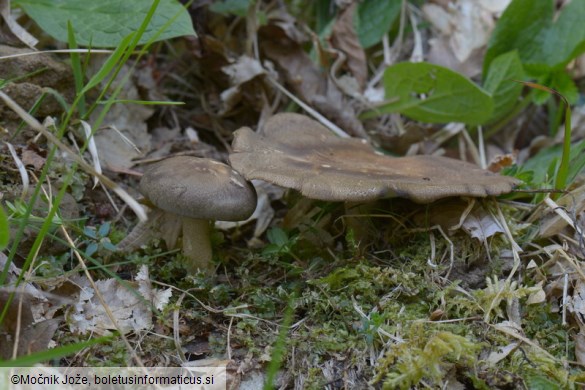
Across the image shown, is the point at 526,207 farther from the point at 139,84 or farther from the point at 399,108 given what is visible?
the point at 139,84

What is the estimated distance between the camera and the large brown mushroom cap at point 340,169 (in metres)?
2.09

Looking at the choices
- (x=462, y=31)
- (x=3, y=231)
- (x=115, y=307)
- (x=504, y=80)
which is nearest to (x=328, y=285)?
(x=115, y=307)

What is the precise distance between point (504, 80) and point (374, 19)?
3.39ft

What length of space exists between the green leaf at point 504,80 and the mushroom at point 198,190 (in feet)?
5.93

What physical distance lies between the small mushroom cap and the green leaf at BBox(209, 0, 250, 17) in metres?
1.54

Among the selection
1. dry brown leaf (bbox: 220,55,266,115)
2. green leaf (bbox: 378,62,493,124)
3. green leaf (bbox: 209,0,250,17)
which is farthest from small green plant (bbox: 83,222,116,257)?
green leaf (bbox: 378,62,493,124)

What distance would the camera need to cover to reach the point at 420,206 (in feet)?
8.13

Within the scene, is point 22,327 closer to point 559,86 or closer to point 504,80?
point 504,80

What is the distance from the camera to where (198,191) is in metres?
2.07

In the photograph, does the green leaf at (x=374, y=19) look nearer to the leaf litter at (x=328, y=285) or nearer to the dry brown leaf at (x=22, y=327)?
the leaf litter at (x=328, y=285)

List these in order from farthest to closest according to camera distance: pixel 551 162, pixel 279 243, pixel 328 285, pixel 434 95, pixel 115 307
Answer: pixel 434 95
pixel 551 162
pixel 279 243
pixel 328 285
pixel 115 307

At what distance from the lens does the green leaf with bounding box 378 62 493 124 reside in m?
3.07

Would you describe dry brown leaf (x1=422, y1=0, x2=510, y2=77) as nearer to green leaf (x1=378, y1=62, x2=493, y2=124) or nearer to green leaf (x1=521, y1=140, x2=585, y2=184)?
green leaf (x1=378, y1=62, x2=493, y2=124)

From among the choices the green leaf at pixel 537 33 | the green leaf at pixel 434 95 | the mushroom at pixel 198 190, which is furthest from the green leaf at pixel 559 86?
the mushroom at pixel 198 190
